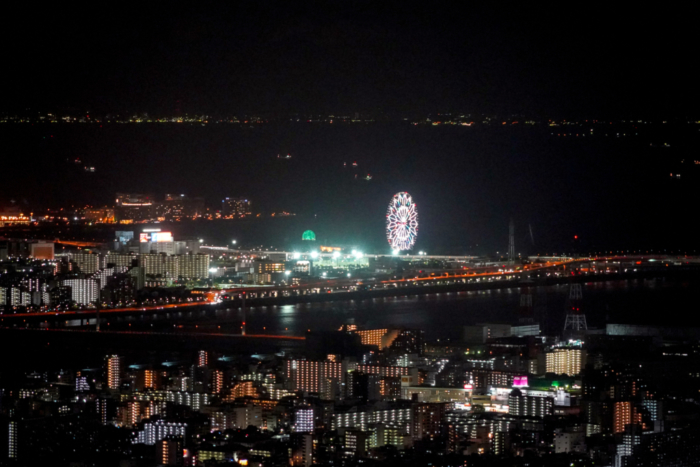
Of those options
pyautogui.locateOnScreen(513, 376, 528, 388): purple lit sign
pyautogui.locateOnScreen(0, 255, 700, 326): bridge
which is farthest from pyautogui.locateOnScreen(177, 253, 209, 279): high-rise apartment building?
pyautogui.locateOnScreen(513, 376, 528, 388): purple lit sign

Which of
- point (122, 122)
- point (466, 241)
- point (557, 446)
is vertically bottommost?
point (557, 446)

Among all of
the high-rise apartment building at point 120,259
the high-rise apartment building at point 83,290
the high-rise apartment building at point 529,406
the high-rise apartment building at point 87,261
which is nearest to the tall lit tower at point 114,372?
the high-rise apartment building at point 529,406

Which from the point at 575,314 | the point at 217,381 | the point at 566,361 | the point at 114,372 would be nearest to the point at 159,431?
the point at 217,381

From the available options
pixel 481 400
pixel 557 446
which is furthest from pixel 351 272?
pixel 557 446

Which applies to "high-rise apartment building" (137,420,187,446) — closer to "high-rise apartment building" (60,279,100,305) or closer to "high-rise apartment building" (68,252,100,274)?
"high-rise apartment building" (60,279,100,305)

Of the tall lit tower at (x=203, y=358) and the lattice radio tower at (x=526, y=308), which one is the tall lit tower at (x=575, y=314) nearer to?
the lattice radio tower at (x=526, y=308)

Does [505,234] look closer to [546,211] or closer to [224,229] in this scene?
[546,211]
